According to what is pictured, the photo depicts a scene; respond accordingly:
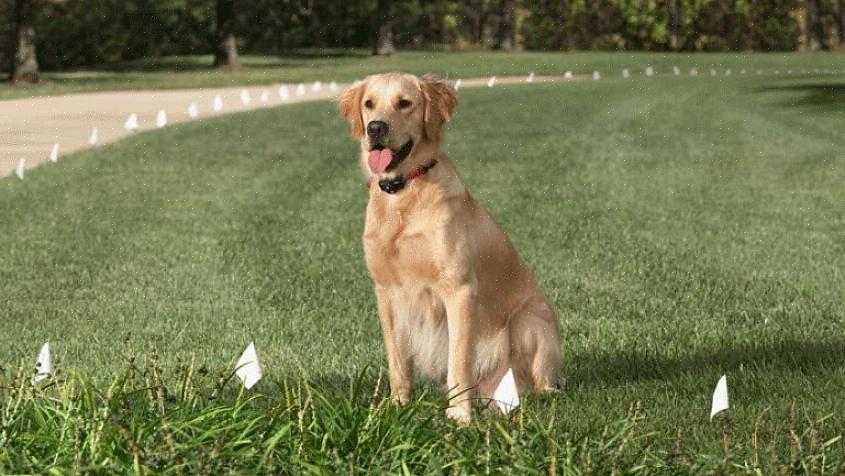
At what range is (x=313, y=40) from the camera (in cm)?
5038

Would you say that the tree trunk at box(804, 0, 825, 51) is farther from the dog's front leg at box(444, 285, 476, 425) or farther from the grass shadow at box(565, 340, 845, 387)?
the dog's front leg at box(444, 285, 476, 425)

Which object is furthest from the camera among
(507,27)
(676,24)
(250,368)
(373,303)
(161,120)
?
(507,27)

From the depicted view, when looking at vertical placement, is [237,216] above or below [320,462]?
below

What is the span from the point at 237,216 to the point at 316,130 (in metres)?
7.82

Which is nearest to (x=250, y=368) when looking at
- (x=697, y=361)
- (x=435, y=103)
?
(x=435, y=103)

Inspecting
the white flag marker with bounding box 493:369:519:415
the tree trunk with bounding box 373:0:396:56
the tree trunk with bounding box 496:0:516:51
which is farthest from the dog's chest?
the tree trunk with bounding box 496:0:516:51

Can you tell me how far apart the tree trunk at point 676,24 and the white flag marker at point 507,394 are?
4458 cm

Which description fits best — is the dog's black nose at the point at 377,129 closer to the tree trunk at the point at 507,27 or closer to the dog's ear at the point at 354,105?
the dog's ear at the point at 354,105

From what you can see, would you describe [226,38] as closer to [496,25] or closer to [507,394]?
[496,25]

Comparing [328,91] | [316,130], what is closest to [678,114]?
[316,130]

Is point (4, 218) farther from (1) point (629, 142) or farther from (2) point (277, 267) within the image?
(1) point (629, 142)

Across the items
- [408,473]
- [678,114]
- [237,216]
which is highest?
[408,473]

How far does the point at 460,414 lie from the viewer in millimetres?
5293

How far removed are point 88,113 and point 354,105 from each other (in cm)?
1807
